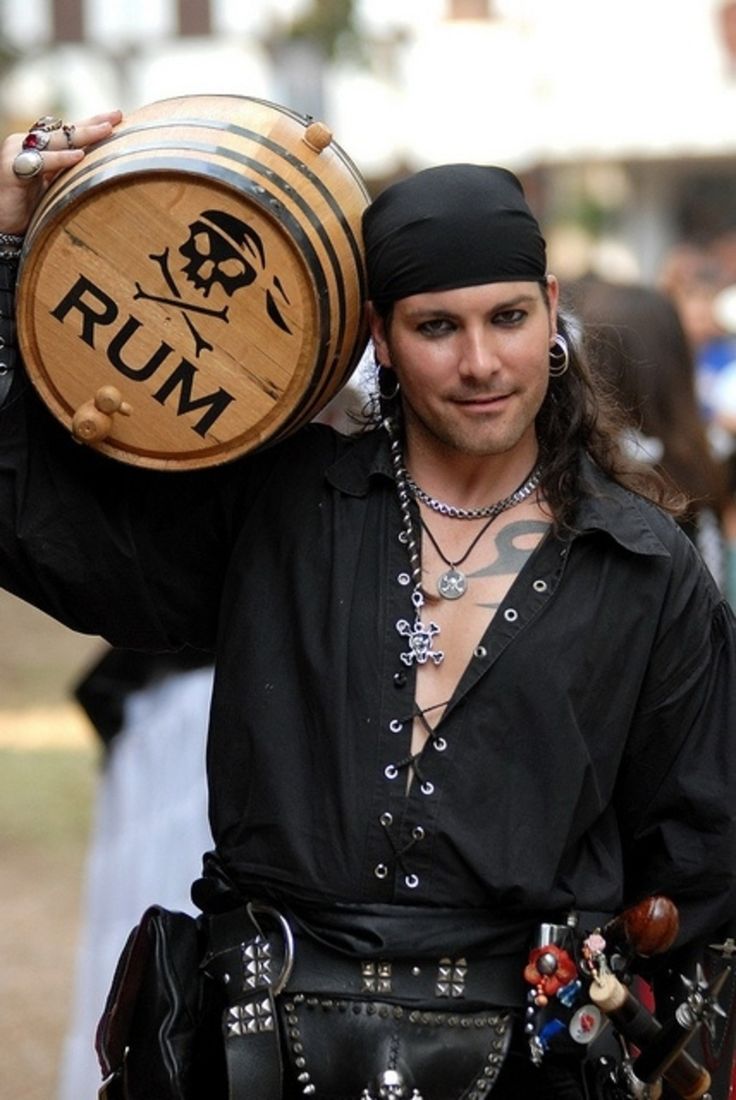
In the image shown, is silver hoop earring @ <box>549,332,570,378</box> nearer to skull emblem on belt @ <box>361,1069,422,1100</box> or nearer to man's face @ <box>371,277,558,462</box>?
man's face @ <box>371,277,558,462</box>

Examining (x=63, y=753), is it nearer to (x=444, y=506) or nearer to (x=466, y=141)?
(x=444, y=506)

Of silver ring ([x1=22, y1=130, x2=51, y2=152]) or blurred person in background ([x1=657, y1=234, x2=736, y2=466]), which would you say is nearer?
silver ring ([x1=22, y1=130, x2=51, y2=152])

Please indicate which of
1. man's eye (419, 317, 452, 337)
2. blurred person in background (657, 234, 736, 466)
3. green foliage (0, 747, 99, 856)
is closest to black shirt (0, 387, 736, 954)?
man's eye (419, 317, 452, 337)

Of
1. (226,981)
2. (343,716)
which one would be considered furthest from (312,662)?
(226,981)

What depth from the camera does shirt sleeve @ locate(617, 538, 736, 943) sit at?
3131mm

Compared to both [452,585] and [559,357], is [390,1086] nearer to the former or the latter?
[452,585]

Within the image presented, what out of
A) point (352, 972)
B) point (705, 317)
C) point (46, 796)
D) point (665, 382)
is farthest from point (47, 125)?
point (46, 796)

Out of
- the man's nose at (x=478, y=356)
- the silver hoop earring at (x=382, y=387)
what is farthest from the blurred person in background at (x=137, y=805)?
the man's nose at (x=478, y=356)

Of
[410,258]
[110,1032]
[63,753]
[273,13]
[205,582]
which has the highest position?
[273,13]

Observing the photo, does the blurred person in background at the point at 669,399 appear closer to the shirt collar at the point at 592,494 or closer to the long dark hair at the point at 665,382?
the long dark hair at the point at 665,382

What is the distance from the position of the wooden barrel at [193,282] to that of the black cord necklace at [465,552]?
0.31 metres

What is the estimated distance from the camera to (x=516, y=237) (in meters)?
2.98

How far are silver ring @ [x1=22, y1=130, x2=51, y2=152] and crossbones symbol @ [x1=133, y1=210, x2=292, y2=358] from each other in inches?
9.7

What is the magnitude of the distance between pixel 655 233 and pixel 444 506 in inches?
785
